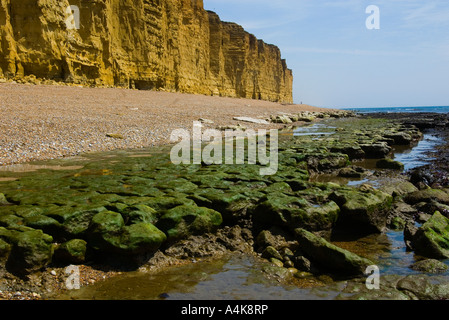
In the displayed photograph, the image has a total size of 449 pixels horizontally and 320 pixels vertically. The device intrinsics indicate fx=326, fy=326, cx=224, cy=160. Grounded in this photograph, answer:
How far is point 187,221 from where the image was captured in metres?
4.10

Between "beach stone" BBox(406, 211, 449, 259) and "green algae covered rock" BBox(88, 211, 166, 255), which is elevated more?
"green algae covered rock" BBox(88, 211, 166, 255)

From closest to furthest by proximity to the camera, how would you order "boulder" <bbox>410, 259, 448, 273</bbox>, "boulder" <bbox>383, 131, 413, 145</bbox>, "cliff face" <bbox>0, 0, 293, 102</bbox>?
"boulder" <bbox>410, 259, 448, 273</bbox>, "boulder" <bbox>383, 131, 413, 145</bbox>, "cliff face" <bbox>0, 0, 293, 102</bbox>

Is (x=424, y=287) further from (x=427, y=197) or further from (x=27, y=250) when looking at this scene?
(x=27, y=250)

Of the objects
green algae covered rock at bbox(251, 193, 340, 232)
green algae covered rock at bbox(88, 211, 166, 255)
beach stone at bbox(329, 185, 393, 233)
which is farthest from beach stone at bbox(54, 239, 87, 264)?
beach stone at bbox(329, 185, 393, 233)

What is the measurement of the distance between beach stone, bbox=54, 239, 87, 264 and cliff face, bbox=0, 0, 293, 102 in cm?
1859

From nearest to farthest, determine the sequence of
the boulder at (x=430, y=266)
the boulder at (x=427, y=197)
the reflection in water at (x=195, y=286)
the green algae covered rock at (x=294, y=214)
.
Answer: the reflection in water at (x=195, y=286) < the boulder at (x=430, y=266) < the green algae covered rock at (x=294, y=214) < the boulder at (x=427, y=197)

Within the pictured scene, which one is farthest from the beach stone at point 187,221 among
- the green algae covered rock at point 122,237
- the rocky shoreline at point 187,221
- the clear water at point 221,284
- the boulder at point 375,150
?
the boulder at point 375,150

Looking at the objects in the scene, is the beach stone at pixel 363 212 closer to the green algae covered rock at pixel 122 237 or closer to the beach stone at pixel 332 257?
→ the beach stone at pixel 332 257

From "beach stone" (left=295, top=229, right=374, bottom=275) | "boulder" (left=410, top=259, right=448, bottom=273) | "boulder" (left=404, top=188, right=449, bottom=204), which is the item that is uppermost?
"boulder" (left=404, top=188, right=449, bottom=204)

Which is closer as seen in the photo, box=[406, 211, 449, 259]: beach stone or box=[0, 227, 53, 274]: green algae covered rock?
box=[0, 227, 53, 274]: green algae covered rock

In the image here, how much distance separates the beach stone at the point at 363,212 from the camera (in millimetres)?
4637

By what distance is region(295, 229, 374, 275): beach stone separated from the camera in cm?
338

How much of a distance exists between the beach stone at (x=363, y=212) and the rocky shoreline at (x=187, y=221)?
0.01 meters

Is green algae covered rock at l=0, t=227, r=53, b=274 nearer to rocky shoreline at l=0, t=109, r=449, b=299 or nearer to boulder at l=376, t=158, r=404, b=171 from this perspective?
rocky shoreline at l=0, t=109, r=449, b=299
